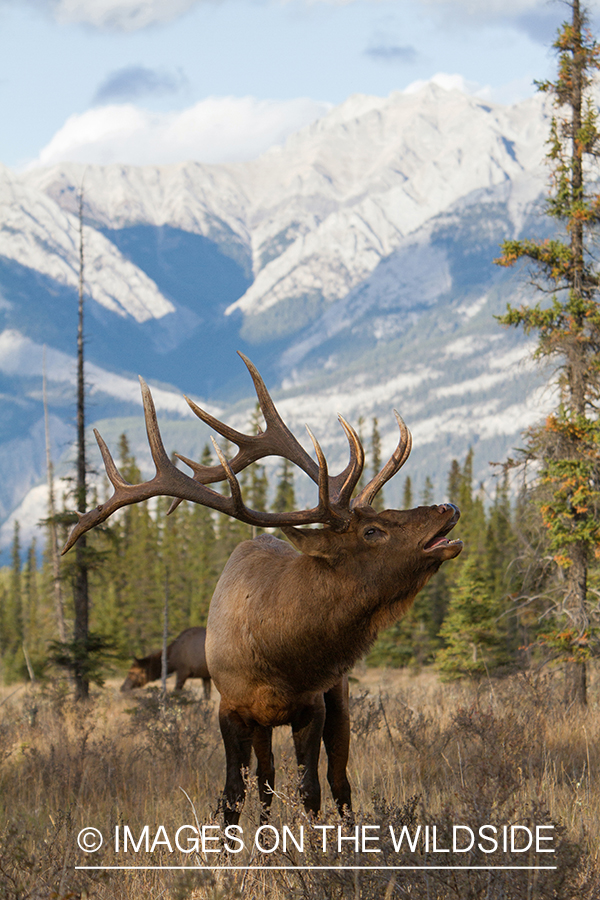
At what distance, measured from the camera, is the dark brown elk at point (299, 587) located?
4629 millimetres

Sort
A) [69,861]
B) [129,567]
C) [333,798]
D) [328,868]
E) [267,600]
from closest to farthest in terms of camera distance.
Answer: [328,868] < [69,861] < [267,600] < [333,798] < [129,567]

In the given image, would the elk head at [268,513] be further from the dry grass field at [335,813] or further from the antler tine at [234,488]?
the dry grass field at [335,813]

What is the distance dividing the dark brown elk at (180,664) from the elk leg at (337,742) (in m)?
16.3

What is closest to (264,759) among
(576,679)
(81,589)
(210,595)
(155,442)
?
(155,442)

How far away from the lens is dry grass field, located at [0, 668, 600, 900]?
3.78m

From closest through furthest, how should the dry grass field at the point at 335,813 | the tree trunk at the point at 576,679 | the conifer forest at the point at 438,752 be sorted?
the dry grass field at the point at 335,813 < the conifer forest at the point at 438,752 < the tree trunk at the point at 576,679

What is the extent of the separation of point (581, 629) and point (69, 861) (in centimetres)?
1010

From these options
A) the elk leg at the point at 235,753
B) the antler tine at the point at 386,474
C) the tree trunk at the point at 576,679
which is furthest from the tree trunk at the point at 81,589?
the antler tine at the point at 386,474

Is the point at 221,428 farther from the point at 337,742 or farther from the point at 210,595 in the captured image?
the point at 210,595

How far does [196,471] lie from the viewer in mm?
6105

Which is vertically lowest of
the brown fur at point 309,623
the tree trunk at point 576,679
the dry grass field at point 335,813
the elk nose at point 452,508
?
the tree trunk at point 576,679

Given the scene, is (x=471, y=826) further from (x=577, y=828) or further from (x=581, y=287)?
(x=581, y=287)

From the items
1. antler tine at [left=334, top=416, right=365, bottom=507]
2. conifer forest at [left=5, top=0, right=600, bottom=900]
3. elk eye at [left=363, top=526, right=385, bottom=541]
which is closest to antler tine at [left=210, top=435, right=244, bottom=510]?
antler tine at [left=334, top=416, right=365, bottom=507]

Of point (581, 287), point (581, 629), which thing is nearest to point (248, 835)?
point (581, 629)
